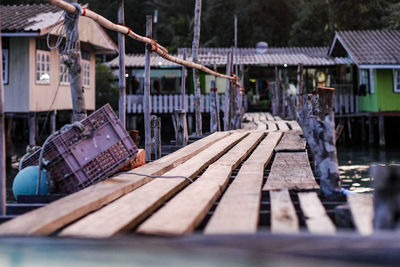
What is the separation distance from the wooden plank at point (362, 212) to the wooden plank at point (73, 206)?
6.05 ft

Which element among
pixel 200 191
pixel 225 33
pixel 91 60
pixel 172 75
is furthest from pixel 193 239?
pixel 225 33

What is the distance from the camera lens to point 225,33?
47531mm

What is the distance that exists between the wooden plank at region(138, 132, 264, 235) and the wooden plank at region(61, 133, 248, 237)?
0.12 meters

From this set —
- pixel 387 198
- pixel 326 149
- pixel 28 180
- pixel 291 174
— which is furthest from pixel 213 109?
pixel 387 198

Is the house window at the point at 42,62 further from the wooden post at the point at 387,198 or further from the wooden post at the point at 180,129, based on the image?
the wooden post at the point at 387,198

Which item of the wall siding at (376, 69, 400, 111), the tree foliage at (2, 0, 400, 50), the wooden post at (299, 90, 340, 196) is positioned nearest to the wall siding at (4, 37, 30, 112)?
the wall siding at (376, 69, 400, 111)

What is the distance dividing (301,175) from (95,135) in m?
2.04

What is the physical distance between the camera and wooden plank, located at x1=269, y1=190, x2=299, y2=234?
3.62 m

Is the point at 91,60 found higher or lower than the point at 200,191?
higher

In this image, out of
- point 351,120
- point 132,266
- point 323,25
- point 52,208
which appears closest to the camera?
point 132,266

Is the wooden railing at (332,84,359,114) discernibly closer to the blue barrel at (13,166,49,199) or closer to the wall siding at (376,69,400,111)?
the wall siding at (376,69,400,111)

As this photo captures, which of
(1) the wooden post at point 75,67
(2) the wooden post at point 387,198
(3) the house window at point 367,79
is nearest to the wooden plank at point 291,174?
(2) the wooden post at point 387,198

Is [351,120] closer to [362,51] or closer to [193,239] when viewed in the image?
[362,51]

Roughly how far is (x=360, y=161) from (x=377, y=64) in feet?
19.4
